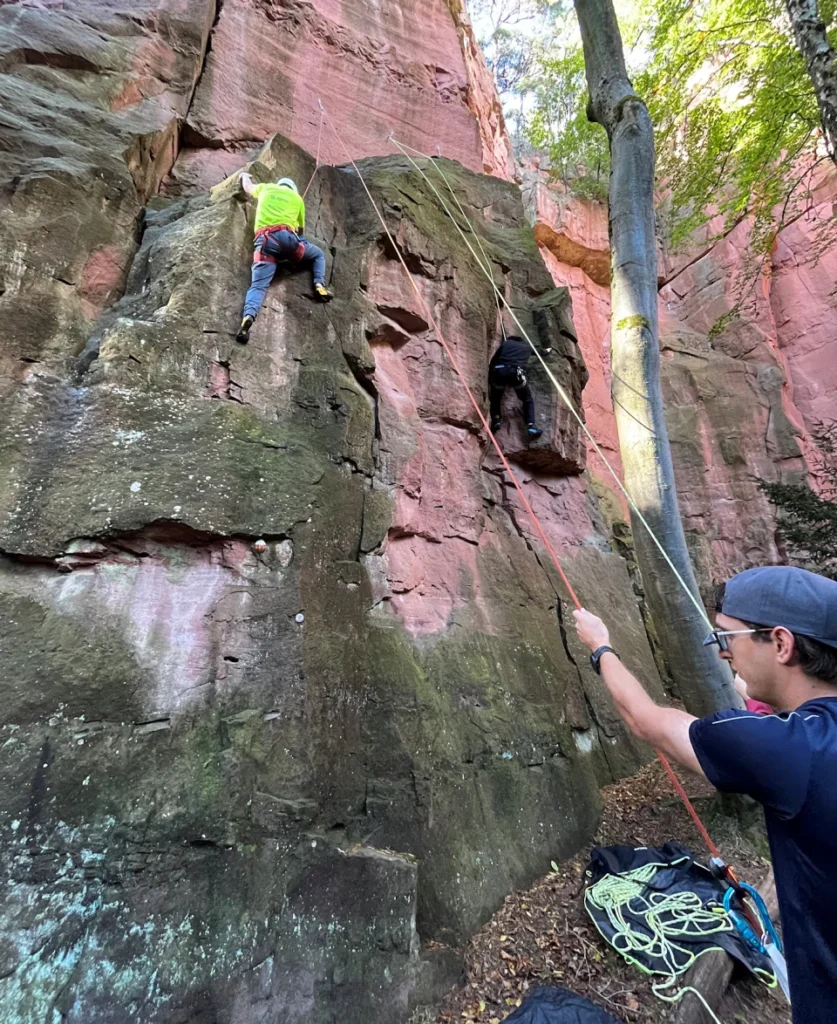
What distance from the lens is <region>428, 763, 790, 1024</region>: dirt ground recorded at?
2490mm

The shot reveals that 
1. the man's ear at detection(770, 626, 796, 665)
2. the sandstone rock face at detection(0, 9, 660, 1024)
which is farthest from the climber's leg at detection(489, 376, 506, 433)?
the man's ear at detection(770, 626, 796, 665)

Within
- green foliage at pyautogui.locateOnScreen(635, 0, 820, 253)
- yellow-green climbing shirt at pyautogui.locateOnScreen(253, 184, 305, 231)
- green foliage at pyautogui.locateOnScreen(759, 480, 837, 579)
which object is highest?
green foliage at pyautogui.locateOnScreen(635, 0, 820, 253)

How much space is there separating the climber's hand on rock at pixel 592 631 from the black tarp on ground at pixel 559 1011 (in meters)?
1.74

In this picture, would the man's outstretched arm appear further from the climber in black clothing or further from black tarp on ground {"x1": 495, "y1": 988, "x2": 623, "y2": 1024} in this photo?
the climber in black clothing

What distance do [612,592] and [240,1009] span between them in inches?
223

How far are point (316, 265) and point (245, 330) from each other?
43.4 inches

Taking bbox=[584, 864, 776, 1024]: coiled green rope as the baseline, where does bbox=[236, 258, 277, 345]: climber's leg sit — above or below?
above

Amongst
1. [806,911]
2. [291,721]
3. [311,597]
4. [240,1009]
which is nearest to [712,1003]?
[806,911]

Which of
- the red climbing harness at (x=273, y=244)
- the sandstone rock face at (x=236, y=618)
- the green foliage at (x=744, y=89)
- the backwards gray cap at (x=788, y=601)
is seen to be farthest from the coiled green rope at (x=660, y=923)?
the green foliage at (x=744, y=89)

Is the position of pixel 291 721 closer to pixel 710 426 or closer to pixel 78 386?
pixel 78 386

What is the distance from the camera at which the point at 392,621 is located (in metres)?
4.08

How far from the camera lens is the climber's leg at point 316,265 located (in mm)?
4613

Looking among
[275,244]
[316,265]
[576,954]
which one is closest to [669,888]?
[576,954]

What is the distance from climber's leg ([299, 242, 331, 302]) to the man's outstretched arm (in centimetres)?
388
